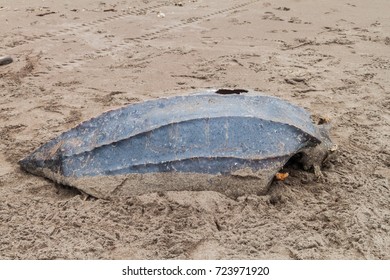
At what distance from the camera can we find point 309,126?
2.34 meters

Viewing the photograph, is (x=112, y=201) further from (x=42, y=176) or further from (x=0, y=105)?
(x=0, y=105)

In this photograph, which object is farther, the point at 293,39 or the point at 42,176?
the point at 293,39

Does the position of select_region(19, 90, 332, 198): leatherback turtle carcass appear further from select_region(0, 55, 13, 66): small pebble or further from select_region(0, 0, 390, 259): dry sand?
select_region(0, 55, 13, 66): small pebble

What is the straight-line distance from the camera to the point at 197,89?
3.49m

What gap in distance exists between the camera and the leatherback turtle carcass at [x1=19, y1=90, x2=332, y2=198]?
6.93ft

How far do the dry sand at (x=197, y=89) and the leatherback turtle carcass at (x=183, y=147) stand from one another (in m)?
0.08

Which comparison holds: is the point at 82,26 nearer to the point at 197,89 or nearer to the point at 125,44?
the point at 125,44

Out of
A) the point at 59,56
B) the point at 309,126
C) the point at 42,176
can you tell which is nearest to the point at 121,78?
the point at 59,56

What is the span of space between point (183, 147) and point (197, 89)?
1447 mm

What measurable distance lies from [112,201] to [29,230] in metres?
0.39

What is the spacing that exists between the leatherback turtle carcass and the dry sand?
0.08 meters

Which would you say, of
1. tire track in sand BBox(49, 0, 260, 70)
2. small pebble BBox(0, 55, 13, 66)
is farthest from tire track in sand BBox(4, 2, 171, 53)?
tire track in sand BBox(49, 0, 260, 70)

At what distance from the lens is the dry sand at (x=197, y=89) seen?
6.59ft

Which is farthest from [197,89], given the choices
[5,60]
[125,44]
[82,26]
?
[82,26]
